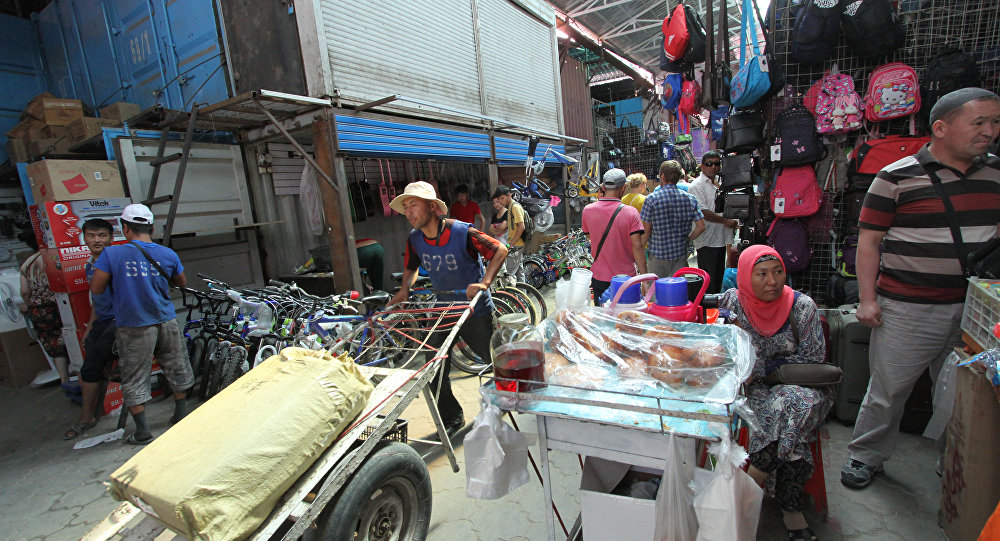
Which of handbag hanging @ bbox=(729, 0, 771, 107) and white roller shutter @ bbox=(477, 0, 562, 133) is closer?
handbag hanging @ bbox=(729, 0, 771, 107)

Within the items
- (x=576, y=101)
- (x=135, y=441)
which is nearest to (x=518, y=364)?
(x=135, y=441)

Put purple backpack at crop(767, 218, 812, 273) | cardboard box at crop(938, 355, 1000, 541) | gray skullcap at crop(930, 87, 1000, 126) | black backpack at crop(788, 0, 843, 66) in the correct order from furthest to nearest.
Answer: purple backpack at crop(767, 218, 812, 273) < black backpack at crop(788, 0, 843, 66) < gray skullcap at crop(930, 87, 1000, 126) < cardboard box at crop(938, 355, 1000, 541)

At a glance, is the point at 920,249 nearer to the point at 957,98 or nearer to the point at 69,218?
the point at 957,98

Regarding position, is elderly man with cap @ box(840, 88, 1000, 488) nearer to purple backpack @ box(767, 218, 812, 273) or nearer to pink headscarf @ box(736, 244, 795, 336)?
pink headscarf @ box(736, 244, 795, 336)

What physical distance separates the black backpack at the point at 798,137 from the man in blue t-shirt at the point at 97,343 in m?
6.55

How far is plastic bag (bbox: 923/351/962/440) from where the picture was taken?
2.27 meters

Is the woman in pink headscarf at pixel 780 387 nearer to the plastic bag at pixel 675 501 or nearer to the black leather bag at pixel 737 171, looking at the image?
the plastic bag at pixel 675 501

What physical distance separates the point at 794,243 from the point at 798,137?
1.06m

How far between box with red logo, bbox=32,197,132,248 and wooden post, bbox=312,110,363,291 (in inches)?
87.2

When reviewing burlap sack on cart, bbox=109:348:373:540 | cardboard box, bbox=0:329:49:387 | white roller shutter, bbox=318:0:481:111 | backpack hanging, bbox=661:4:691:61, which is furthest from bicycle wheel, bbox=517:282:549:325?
cardboard box, bbox=0:329:49:387

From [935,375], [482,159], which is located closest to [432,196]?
[935,375]

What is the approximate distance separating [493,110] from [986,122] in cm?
778

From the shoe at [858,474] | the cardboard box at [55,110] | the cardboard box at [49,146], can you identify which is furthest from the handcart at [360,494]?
the cardboard box at [55,110]

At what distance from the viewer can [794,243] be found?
14.6 ft
